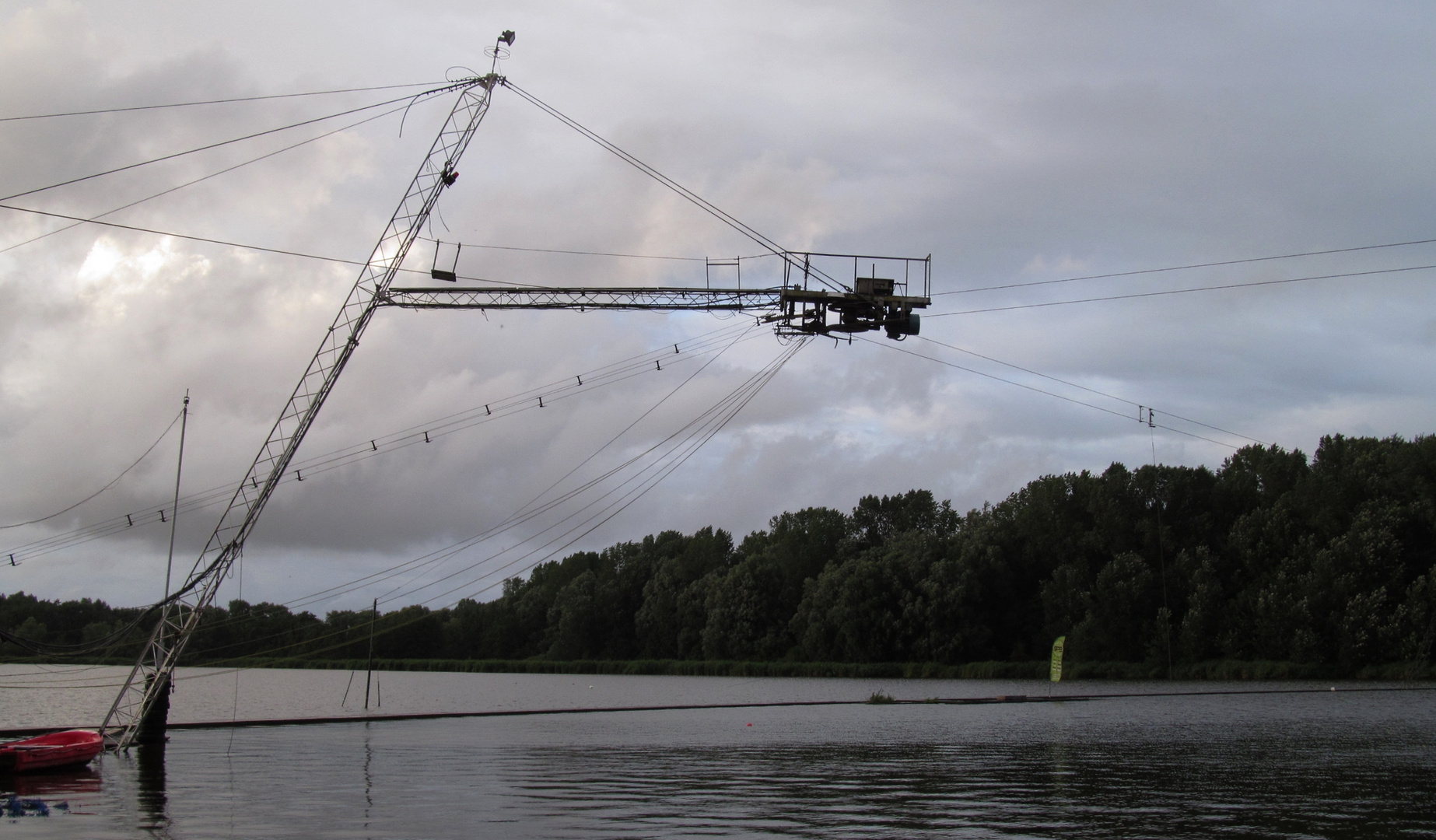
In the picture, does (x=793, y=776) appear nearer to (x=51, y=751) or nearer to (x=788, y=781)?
(x=788, y=781)

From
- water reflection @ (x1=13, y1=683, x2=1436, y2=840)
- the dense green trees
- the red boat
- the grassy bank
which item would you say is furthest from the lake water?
the dense green trees

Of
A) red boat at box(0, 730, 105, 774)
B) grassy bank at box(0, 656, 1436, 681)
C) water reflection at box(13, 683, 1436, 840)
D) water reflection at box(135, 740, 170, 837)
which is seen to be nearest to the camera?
water reflection at box(13, 683, 1436, 840)

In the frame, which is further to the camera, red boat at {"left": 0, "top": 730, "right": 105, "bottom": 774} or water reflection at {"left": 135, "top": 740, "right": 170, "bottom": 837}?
red boat at {"left": 0, "top": 730, "right": 105, "bottom": 774}

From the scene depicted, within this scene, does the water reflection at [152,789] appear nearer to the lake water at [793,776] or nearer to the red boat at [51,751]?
the lake water at [793,776]

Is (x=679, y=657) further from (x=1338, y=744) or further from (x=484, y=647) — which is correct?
(x=1338, y=744)

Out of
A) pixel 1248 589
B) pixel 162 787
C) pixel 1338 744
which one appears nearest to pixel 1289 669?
pixel 1248 589

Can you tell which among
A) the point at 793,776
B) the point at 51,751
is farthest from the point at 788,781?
the point at 51,751

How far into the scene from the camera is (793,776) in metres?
30.9

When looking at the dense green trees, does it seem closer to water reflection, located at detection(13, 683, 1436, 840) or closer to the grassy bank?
the grassy bank

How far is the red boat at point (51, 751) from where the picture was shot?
31.5 metres

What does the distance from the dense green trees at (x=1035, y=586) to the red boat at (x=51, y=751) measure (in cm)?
2520

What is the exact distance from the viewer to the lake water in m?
22.6

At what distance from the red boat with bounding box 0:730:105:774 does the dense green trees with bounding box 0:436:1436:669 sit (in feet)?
82.7

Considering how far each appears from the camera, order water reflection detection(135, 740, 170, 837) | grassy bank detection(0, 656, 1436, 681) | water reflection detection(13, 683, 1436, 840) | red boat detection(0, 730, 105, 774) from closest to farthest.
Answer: water reflection detection(13, 683, 1436, 840) < water reflection detection(135, 740, 170, 837) < red boat detection(0, 730, 105, 774) < grassy bank detection(0, 656, 1436, 681)
